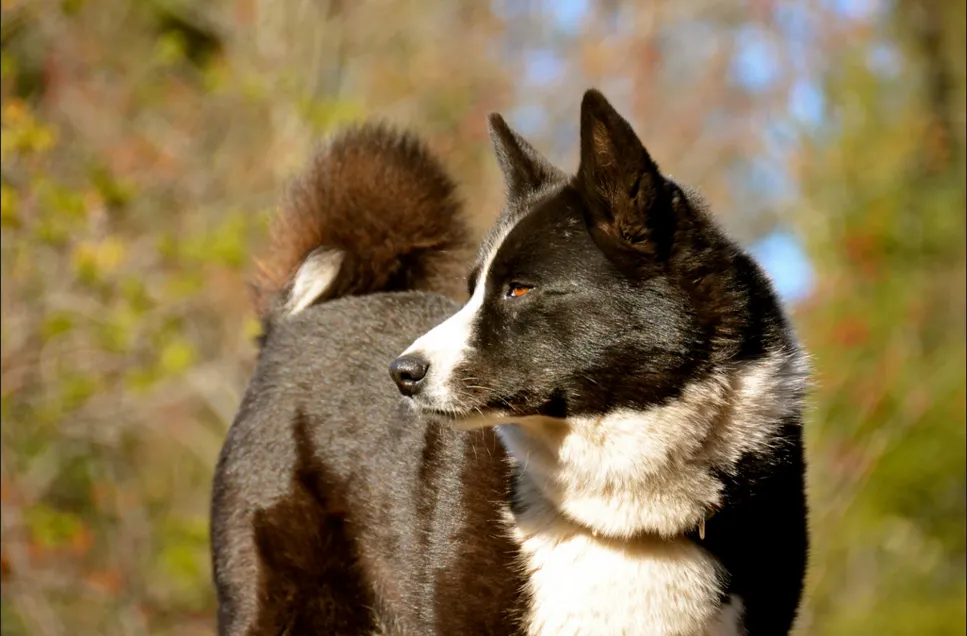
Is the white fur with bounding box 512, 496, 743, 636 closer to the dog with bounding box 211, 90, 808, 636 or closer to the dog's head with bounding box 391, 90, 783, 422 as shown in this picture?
the dog with bounding box 211, 90, 808, 636

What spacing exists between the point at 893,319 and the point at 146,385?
279 inches

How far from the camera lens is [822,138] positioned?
11.2 meters

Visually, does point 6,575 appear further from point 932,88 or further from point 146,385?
point 932,88

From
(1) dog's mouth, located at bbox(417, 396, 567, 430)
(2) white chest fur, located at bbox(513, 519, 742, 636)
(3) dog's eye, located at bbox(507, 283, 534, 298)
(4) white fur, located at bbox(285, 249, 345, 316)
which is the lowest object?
(2) white chest fur, located at bbox(513, 519, 742, 636)

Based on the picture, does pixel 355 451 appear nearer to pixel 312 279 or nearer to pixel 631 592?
pixel 312 279

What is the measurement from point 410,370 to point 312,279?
128 centimetres

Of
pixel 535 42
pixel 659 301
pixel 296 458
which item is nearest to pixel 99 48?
pixel 535 42

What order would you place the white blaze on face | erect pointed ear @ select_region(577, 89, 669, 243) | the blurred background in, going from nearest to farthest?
1. erect pointed ear @ select_region(577, 89, 669, 243)
2. the white blaze on face
3. the blurred background

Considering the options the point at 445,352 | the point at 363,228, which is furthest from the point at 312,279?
the point at 445,352

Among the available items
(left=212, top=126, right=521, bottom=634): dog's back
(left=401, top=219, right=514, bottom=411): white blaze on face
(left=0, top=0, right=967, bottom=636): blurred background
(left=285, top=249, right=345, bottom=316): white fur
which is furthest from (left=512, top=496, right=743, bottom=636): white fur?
(left=0, top=0, right=967, bottom=636): blurred background

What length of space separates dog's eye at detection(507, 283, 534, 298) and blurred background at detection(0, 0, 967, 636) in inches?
113

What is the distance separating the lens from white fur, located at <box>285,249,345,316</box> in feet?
13.7

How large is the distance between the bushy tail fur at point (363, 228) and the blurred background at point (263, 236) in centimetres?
142

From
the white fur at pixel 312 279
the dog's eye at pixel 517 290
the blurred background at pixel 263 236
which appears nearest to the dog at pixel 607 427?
the dog's eye at pixel 517 290
